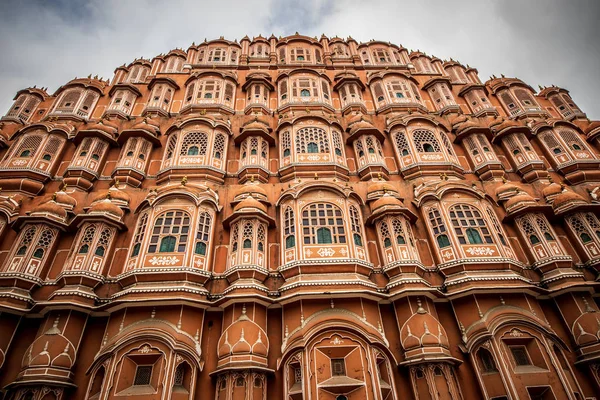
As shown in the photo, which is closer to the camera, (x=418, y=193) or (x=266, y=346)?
(x=266, y=346)

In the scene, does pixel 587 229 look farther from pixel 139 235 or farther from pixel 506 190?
pixel 139 235

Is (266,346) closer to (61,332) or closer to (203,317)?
(203,317)

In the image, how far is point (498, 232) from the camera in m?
14.7

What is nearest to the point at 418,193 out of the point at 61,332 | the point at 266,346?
the point at 266,346

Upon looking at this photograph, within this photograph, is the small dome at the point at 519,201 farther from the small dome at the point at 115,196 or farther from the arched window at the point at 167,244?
the small dome at the point at 115,196

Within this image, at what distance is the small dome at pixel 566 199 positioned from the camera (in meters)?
15.1

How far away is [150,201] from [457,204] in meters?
12.6

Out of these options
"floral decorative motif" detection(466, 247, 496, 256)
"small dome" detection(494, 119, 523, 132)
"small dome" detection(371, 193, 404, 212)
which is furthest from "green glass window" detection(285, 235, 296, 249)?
"small dome" detection(494, 119, 523, 132)

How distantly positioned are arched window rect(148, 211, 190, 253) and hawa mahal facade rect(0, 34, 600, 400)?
0.07m

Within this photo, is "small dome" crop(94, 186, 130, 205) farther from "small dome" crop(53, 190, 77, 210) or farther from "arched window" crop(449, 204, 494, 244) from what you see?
"arched window" crop(449, 204, 494, 244)

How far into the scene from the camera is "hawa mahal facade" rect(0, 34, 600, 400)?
11156mm

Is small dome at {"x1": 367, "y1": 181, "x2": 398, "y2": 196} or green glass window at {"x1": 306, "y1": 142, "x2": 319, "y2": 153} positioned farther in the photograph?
green glass window at {"x1": 306, "y1": 142, "x2": 319, "y2": 153}

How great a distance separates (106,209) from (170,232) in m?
2.80

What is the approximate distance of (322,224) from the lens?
47.3 feet
